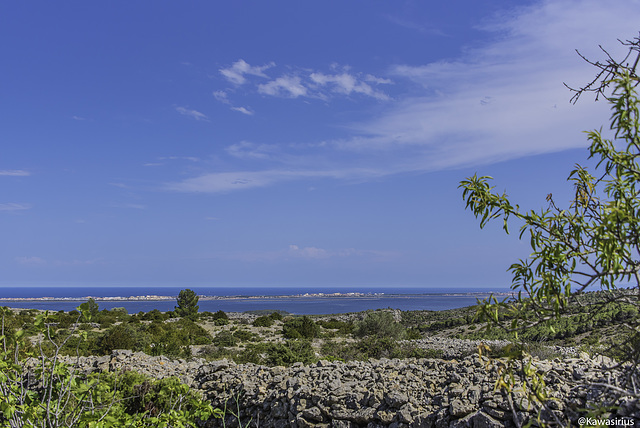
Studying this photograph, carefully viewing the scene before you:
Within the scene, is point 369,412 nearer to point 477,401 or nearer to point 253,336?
point 477,401

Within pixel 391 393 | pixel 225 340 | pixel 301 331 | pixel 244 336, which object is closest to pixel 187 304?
pixel 244 336

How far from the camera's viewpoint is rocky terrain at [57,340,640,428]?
5949 mm

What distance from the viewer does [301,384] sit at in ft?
26.9

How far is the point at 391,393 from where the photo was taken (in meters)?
7.06

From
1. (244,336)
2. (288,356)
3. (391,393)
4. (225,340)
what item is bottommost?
(244,336)

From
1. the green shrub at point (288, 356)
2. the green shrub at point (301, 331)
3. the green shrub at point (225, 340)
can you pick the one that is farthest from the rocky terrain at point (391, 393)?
the green shrub at point (301, 331)

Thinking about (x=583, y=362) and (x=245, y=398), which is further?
(x=245, y=398)

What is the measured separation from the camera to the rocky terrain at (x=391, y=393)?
595 cm

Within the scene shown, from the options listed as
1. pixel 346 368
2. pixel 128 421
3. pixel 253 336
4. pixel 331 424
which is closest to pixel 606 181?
pixel 128 421

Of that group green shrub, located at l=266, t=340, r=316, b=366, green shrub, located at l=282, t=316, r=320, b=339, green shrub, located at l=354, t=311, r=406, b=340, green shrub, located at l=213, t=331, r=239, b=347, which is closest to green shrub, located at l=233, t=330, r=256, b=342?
green shrub, located at l=213, t=331, r=239, b=347

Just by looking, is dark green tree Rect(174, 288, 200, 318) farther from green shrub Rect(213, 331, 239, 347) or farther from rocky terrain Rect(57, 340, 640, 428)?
rocky terrain Rect(57, 340, 640, 428)

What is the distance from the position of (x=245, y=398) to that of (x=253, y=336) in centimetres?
1644

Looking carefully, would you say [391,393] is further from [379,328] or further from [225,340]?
[379,328]

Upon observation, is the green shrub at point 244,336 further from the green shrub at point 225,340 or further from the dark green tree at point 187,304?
the dark green tree at point 187,304
